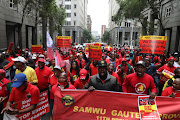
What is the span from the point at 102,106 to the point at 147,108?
895 mm

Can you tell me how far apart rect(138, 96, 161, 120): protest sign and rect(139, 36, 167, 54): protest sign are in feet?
13.7

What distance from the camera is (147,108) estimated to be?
304 cm

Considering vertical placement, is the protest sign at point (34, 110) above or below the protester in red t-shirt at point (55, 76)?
below

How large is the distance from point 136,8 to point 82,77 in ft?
51.1

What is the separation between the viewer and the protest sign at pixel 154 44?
660cm

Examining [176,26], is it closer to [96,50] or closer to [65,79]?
[96,50]

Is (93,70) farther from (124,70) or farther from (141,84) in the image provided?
(141,84)

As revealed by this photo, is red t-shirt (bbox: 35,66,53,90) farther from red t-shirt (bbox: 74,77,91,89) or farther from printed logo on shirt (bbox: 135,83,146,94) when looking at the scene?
printed logo on shirt (bbox: 135,83,146,94)

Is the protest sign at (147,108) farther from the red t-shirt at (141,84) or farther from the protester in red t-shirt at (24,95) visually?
the protester in red t-shirt at (24,95)

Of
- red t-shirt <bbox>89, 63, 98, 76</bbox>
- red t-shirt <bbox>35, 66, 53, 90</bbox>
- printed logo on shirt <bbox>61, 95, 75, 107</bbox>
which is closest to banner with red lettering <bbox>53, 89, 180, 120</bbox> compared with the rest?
printed logo on shirt <bbox>61, 95, 75, 107</bbox>

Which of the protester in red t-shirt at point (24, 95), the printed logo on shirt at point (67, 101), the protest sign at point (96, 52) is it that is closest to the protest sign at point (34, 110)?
the protester in red t-shirt at point (24, 95)

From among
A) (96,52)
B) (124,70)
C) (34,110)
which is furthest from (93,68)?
(34,110)

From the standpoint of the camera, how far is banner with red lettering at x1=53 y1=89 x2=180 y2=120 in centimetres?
308

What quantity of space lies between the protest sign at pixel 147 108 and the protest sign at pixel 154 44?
416cm
